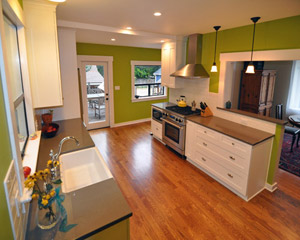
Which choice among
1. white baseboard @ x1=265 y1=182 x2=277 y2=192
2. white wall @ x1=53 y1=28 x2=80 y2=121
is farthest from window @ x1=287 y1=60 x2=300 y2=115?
white wall @ x1=53 y1=28 x2=80 y2=121

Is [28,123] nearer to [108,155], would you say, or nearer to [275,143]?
[108,155]

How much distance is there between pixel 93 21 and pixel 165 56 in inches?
84.0

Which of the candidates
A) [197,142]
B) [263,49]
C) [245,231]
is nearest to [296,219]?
[245,231]

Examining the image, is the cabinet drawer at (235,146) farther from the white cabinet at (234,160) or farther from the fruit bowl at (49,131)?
the fruit bowl at (49,131)

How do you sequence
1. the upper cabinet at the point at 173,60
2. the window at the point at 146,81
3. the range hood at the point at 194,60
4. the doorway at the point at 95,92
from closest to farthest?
the range hood at the point at 194,60 < the upper cabinet at the point at 173,60 < the doorway at the point at 95,92 < the window at the point at 146,81

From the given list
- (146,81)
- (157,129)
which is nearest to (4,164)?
(157,129)

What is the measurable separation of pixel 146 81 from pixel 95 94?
1.83m

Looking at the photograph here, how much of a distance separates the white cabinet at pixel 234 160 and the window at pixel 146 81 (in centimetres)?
327

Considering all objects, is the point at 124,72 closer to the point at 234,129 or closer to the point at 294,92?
the point at 234,129

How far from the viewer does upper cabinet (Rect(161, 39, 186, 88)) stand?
4.36 m

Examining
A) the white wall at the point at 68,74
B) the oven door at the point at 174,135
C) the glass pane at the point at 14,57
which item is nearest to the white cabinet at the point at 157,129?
the oven door at the point at 174,135

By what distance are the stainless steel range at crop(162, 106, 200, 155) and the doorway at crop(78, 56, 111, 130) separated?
227cm

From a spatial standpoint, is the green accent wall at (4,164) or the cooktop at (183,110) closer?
the green accent wall at (4,164)

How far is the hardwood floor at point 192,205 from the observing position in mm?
2264
